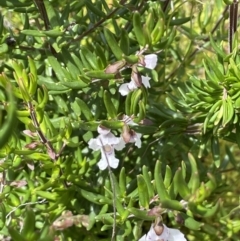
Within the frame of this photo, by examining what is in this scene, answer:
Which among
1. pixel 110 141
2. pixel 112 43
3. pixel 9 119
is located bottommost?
pixel 110 141

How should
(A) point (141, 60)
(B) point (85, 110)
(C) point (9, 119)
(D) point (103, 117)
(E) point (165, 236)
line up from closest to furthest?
(C) point (9, 119) → (E) point (165, 236) → (A) point (141, 60) → (B) point (85, 110) → (D) point (103, 117)

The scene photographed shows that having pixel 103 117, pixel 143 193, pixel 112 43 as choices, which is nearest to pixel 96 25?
pixel 112 43

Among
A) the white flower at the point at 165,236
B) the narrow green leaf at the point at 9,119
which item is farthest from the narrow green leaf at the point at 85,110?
the narrow green leaf at the point at 9,119

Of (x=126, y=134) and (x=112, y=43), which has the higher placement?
(x=112, y=43)

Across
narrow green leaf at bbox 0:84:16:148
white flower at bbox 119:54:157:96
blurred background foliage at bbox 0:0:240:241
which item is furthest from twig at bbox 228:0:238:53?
narrow green leaf at bbox 0:84:16:148

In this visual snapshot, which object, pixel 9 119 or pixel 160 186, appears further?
pixel 160 186

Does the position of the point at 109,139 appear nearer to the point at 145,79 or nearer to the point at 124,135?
the point at 124,135

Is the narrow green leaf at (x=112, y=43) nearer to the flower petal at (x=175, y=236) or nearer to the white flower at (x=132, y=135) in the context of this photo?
the white flower at (x=132, y=135)

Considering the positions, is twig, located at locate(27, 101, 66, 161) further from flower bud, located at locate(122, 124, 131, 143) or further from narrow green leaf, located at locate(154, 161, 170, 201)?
narrow green leaf, located at locate(154, 161, 170, 201)

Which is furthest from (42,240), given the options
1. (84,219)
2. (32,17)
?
(32,17)

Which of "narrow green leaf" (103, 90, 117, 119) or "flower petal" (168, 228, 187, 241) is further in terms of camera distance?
"narrow green leaf" (103, 90, 117, 119)
